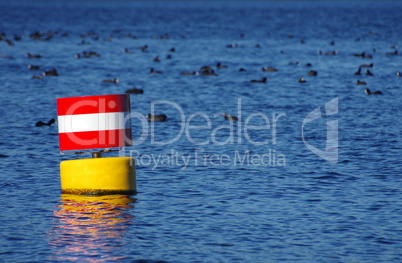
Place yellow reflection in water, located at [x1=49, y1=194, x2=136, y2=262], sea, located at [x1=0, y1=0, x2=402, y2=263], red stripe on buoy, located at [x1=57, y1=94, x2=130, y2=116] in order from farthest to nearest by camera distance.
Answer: red stripe on buoy, located at [x1=57, y1=94, x2=130, y2=116]
sea, located at [x1=0, y1=0, x2=402, y2=263]
yellow reflection in water, located at [x1=49, y1=194, x2=136, y2=262]

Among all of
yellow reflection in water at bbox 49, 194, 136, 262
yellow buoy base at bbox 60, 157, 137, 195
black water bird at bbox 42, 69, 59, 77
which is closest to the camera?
yellow reflection in water at bbox 49, 194, 136, 262

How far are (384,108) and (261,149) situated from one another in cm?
1082

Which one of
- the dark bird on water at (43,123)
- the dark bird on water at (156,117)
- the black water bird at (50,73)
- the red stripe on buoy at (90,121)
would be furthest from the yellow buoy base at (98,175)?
the black water bird at (50,73)

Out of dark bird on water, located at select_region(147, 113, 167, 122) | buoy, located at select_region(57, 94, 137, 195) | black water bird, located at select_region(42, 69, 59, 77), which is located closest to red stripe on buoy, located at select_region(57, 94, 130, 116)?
buoy, located at select_region(57, 94, 137, 195)

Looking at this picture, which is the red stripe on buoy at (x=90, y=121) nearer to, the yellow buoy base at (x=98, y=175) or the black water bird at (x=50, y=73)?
the yellow buoy base at (x=98, y=175)

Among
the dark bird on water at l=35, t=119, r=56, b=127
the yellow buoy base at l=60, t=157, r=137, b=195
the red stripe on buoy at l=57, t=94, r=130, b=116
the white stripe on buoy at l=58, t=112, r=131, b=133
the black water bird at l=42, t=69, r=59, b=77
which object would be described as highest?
the black water bird at l=42, t=69, r=59, b=77

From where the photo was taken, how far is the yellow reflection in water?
11.4 metres

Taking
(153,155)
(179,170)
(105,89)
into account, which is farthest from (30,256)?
(105,89)

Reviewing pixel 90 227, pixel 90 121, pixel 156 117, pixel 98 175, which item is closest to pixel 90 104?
pixel 90 121

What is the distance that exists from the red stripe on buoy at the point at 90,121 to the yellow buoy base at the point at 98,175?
1.24 ft

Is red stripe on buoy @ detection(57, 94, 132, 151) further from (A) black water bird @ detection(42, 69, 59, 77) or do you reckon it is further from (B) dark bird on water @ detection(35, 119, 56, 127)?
(A) black water bird @ detection(42, 69, 59, 77)

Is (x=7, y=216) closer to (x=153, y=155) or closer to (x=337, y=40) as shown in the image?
(x=153, y=155)

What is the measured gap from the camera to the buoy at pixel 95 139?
44.1 feet

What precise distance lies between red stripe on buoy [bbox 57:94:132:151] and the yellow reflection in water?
1274 mm
